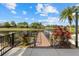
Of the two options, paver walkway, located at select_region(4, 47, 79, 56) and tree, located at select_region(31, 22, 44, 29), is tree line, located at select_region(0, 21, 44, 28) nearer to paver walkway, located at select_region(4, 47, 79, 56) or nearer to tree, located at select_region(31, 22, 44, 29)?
tree, located at select_region(31, 22, 44, 29)

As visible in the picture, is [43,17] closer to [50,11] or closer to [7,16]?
[50,11]

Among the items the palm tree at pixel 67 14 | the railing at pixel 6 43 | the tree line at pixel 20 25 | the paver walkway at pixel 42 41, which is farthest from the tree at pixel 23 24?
the palm tree at pixel 67 14

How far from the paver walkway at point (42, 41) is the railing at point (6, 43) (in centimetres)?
91

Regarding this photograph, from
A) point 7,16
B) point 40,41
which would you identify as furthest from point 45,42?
point 7,16

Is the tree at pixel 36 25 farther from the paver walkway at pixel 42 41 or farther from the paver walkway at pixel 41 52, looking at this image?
the paver walkway at pixel 41 52

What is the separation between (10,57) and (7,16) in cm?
140

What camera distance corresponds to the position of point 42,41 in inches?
369

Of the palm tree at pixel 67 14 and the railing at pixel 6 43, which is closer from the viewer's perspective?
the palm tree at pixel 67 14

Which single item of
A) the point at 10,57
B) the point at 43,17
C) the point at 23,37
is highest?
the point at 43,17

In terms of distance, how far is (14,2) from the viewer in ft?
29.4

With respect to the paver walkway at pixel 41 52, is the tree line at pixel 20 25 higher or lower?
higher

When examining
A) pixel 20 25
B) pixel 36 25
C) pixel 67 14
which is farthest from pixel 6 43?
pixel 67 14

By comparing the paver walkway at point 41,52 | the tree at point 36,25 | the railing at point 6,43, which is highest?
the tree at point 36,25

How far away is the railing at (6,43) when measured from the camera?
30.5ft
